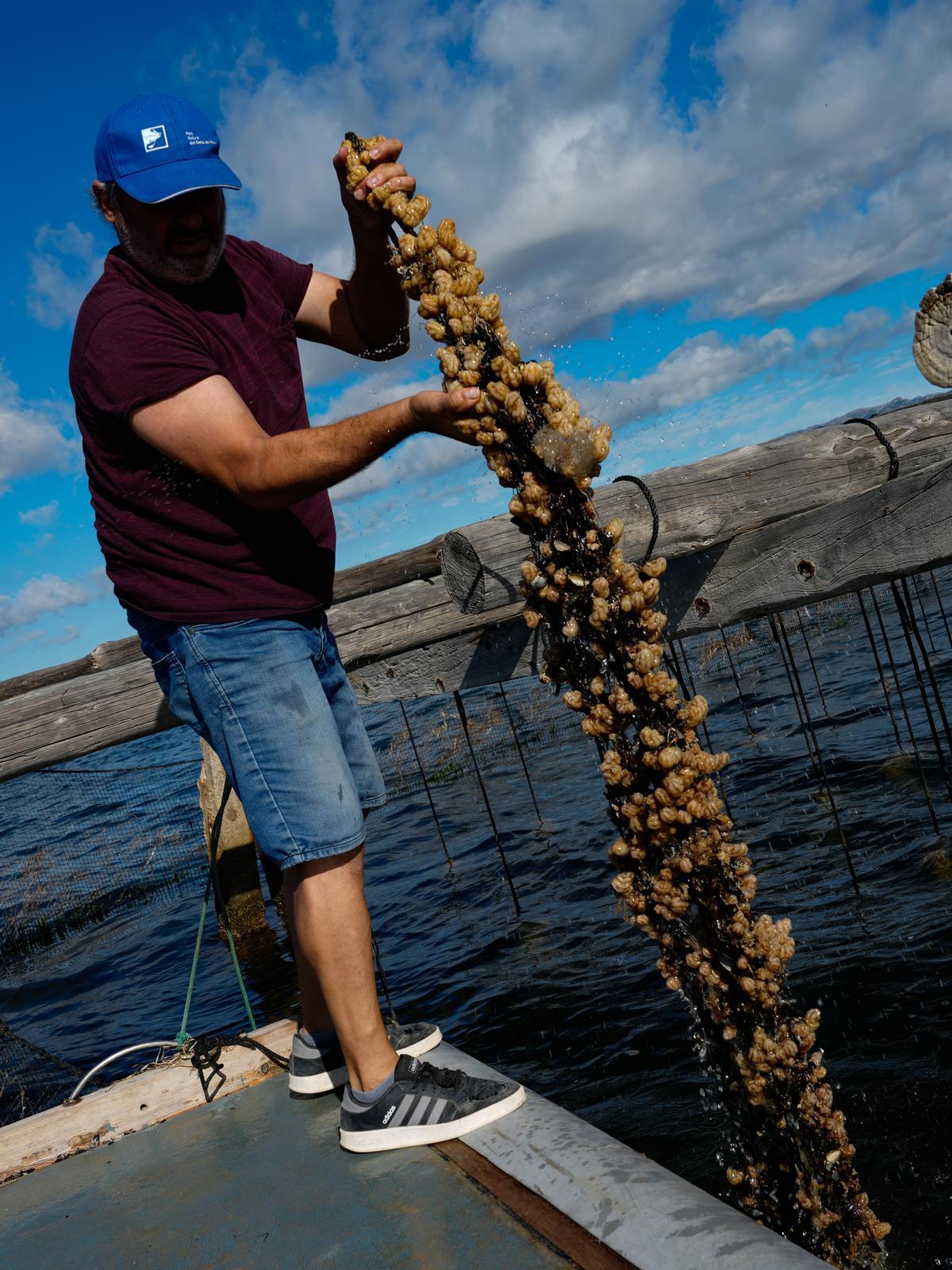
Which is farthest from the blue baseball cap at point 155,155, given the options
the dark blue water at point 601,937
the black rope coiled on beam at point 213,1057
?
the dark blue water at point 601,937

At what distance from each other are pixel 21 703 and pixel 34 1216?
2.63 m

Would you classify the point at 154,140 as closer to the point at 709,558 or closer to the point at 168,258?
the point at 168,258

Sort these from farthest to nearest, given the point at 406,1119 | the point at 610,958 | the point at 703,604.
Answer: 1. the point at 610,958
2. the point at 703,604
3. the point at 406,1119

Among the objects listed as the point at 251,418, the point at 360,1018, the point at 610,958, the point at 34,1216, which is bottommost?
the point at 610,958

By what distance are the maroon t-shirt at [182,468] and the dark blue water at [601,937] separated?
294 cm

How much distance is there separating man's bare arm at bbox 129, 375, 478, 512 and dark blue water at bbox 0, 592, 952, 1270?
9.76 ft

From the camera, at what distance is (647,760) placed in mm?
2398

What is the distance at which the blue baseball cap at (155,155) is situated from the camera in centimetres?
270

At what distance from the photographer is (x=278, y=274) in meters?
3.55

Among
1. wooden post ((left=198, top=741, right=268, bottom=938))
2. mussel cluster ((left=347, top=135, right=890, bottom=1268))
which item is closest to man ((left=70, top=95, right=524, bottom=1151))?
mussel cluster ((left=347, top=135, right=890, bottom=1268))

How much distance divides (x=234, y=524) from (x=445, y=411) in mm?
906

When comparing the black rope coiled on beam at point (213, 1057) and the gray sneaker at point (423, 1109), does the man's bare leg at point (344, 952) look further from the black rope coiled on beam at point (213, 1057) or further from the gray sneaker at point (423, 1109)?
the black rope coiled on beam at point (213, 1057)

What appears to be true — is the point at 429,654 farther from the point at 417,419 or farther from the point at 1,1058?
the point at 1,1058

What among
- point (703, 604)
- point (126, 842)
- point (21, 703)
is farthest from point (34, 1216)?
point (126, 842)
